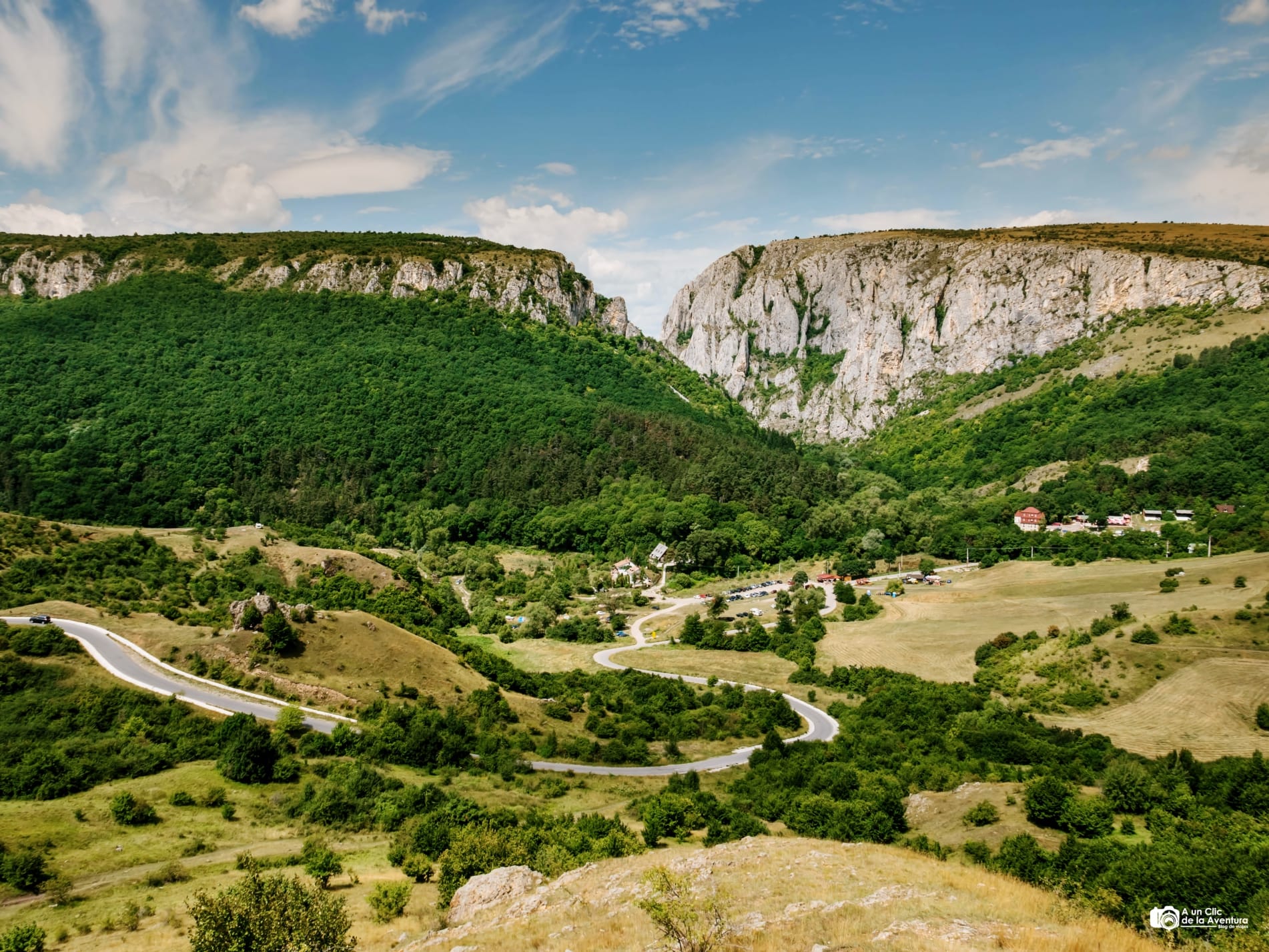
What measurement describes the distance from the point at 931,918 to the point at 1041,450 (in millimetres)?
136554

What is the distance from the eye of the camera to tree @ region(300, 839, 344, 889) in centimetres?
2361

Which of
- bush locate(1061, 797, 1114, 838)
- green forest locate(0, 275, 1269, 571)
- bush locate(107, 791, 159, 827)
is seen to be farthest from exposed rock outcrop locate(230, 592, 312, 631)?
green forest locate(0, 275, 1269, 571)

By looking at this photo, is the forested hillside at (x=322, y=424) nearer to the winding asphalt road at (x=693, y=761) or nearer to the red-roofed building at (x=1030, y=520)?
the red-roofed building at (x=1030, y=520)

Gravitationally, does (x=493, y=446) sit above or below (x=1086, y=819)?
above

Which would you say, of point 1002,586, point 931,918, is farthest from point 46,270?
point 931,918

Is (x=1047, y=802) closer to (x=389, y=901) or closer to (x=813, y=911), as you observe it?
(x=813, y=911)

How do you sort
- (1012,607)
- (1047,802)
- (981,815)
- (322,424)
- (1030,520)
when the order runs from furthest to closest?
(322,424) < (1030,520) < (1012,607) < (981,815) < (1047,802)

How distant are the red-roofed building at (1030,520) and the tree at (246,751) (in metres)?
101

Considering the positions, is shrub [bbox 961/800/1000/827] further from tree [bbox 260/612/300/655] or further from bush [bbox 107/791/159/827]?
tree [bbox 260/612/300/655]

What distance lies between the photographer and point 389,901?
21.2 metres

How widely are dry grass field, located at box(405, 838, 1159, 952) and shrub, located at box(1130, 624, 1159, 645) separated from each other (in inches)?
1719

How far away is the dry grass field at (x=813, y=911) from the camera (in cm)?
1553

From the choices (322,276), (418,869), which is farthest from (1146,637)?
(322,276)

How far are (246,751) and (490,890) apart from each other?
56.8 ft
